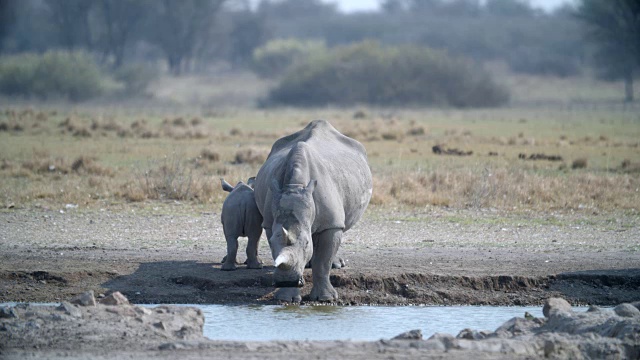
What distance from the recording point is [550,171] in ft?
71.4

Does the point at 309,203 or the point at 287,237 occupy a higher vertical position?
the point at 309,203

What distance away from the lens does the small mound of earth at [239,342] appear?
7762 millimetres

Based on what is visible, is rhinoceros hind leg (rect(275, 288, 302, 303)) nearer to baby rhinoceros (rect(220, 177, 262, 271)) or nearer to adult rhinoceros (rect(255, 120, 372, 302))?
adult rhinoceros (rect(255, 120, 372, 302))

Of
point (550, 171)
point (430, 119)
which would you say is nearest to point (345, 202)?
point (550, 171)

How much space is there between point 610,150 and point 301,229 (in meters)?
→ 19.5

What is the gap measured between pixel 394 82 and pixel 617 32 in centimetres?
1380

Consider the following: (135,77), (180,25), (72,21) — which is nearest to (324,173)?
(135,77)

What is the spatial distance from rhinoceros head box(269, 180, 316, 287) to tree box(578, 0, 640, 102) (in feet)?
163

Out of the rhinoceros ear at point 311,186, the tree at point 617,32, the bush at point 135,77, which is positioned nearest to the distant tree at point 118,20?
the bush at point 135,77

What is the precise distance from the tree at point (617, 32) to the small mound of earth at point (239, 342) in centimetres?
5039

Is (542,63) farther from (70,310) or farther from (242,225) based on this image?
(70,310)

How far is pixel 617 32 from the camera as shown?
2322 inches

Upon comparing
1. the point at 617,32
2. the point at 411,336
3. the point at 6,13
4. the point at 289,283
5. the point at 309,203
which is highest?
the point at 6,13

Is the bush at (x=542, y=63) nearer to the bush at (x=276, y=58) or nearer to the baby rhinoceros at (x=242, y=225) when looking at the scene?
the bush at (x=276, y=58)
